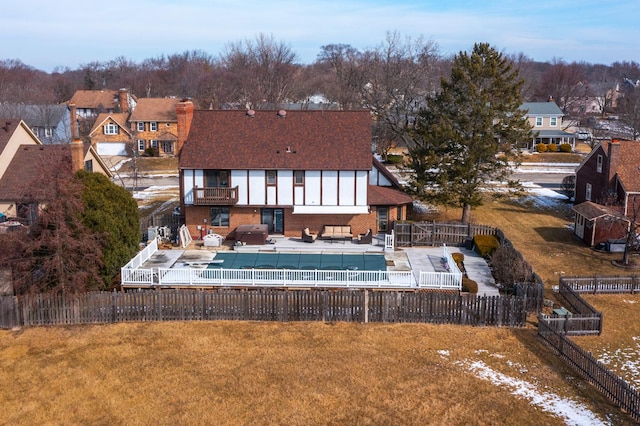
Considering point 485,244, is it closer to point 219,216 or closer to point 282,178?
point 282,178

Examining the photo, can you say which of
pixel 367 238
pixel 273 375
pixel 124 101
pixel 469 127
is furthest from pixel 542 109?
pixel 273 375

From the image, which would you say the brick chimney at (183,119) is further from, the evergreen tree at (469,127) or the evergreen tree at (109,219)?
the evergreen tree at (469,127)

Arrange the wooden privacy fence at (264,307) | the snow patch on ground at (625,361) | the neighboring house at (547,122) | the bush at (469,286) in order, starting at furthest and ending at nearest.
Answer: the neighboring house at (547,122) < the bush at (469,286) < the wooden privacy fence at (264,307) < the snow patch on ground at (625,361)

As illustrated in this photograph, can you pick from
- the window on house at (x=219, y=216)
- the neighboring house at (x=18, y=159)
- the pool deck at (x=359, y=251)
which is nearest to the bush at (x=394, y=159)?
the pool deck at (x=359, y=251)

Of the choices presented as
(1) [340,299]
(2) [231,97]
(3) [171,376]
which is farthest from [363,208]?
(2) [231,97]

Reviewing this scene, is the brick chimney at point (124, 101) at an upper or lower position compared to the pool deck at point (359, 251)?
upper

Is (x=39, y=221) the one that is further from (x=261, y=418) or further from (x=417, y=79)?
(x=417, y=79)

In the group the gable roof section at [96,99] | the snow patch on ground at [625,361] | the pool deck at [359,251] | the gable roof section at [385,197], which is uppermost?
the gable roof section at [96,99]
